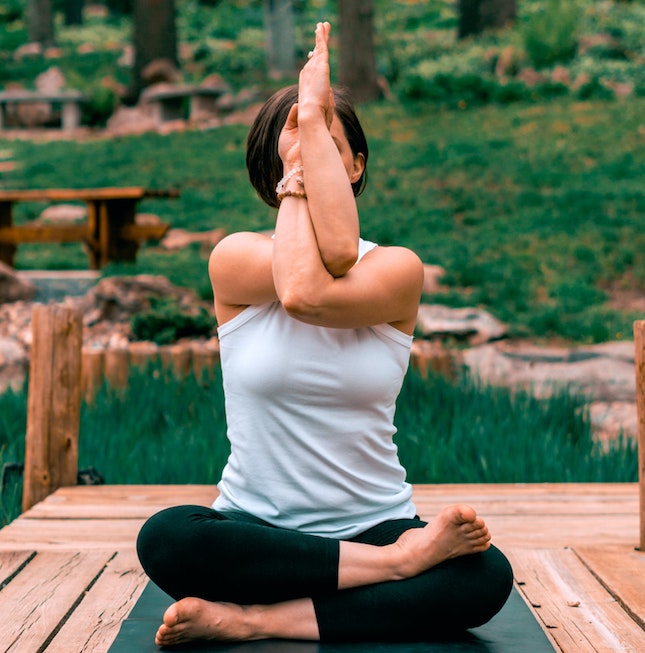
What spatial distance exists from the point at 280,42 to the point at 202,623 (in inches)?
721

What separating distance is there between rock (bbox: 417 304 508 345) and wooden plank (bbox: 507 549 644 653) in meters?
3.44

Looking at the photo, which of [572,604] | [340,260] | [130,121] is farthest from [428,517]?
[130,121]

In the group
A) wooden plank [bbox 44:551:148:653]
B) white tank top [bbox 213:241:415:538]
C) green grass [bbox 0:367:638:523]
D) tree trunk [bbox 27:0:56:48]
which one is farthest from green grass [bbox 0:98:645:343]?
tree trunk [bbox 27:0:56:48]

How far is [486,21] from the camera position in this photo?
17688mm

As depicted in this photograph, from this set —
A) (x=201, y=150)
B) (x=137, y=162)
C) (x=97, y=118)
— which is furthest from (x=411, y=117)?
(x=97, y=118)

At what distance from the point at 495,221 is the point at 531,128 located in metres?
3.01

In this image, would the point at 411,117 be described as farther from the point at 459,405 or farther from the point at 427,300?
the point at 459,405

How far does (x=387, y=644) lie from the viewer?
2.10 meters

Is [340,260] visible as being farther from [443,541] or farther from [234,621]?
[234,621]

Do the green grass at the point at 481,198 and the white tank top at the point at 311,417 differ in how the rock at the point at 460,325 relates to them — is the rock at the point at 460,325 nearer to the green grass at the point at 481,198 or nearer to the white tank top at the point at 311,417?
the green grass at the point at 481,198

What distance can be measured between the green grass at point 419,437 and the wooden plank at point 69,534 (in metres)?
0.34

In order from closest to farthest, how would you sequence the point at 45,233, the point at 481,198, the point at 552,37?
the point at 45,233, the point at 481,198, the point at 552,37

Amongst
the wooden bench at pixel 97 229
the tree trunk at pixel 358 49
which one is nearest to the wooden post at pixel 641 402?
the wooden bench at pixel 97 229

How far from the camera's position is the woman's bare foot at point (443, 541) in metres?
2.05
